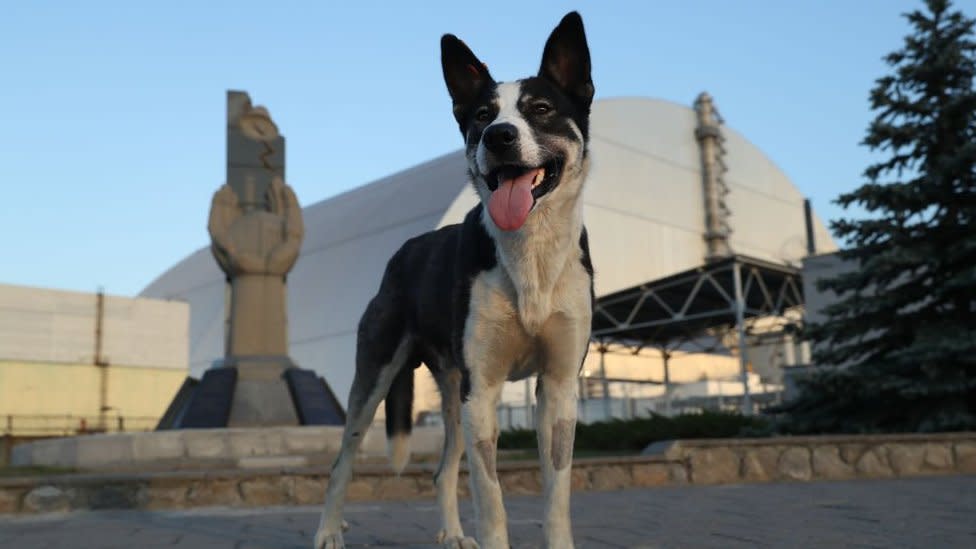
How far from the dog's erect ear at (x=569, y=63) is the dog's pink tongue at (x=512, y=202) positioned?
51cm

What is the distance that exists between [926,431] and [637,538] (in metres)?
8.74

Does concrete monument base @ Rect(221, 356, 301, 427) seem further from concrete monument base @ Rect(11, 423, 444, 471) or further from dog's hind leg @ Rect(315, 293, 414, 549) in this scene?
dog's hind leg @ Rect(315, 293, 414, 549)

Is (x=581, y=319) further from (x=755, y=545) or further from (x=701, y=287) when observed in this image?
(x=701, y=287)

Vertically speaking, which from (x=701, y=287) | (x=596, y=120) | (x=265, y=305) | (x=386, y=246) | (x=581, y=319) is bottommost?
(x=581, y=319)

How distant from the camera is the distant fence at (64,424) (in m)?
37.0

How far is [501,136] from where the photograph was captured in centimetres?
336

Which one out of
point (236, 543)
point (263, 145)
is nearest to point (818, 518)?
point (236, 543)

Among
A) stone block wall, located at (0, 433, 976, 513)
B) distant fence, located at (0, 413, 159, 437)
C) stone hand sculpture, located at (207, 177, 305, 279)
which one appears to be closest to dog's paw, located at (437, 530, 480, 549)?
stone block wall, located at (0, 433, 976, 513)

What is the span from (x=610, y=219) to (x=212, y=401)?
26918 millimetres

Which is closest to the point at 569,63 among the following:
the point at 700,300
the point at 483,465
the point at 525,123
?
the point at 525,123

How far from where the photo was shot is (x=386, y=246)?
127ft

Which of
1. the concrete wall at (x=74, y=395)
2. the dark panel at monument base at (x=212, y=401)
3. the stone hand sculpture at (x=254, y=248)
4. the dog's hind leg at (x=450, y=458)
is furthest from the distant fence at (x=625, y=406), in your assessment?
the dog's hind leg at (x=450, y=458)

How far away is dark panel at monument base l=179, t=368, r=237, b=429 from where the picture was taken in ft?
41.4

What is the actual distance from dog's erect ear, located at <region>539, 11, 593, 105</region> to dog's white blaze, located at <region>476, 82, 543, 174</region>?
20 cm
